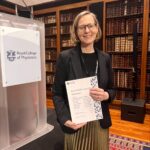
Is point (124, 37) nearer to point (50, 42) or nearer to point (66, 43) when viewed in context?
point (66, 43)

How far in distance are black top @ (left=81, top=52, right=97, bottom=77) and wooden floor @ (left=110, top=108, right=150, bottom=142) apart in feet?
5.35

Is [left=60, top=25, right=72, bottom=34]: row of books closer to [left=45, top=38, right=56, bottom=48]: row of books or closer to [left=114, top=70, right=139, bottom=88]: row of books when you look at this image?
[left=45, top=38, right=56, bottom=48]: row of books

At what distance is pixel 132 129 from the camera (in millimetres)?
2527

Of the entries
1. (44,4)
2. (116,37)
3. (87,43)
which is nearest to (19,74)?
(87,43)

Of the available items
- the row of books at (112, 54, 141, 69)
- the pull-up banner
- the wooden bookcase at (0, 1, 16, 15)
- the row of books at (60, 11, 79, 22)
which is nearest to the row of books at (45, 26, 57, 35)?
the row of books at (60, 11, 79, 22)

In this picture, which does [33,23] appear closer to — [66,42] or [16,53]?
[16,53]

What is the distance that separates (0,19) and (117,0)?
256cm

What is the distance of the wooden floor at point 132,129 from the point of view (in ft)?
7.64

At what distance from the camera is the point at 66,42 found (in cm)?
381

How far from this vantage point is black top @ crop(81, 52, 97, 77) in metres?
1.02

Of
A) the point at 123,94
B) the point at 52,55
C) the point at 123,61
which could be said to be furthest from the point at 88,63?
the point at 52,55

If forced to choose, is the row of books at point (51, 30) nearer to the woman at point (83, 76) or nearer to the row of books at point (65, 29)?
the row of books at point (65, 29)

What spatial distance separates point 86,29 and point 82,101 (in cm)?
39

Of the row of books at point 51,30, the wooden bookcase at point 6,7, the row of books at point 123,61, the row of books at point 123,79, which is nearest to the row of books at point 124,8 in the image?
the row of books at point 123,61
